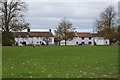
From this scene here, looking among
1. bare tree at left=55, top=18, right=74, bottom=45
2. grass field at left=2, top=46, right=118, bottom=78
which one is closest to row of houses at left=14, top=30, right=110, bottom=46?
bare tree at left=55, top=18, right=74, bottom=45

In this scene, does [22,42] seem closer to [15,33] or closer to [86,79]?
[15,33]

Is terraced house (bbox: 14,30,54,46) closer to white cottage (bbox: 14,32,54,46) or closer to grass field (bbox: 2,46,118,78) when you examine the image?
white cottage (bbox: 14,32,54,46)

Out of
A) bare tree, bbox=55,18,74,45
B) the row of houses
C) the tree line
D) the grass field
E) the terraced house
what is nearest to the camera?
the grass field

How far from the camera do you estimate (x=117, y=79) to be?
13.5 m

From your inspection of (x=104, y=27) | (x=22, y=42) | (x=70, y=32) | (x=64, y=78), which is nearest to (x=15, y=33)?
(x=104, y=27)

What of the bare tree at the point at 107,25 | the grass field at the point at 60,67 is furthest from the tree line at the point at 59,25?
the grass field at the point at 60,67

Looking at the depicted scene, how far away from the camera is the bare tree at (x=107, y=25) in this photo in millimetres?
101012

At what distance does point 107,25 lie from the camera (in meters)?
103

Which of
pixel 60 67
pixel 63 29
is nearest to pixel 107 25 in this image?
pixel 63 29

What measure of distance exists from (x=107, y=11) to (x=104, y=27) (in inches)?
Answer: 313

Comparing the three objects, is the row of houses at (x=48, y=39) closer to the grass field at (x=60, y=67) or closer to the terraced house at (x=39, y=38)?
the terraced house at (x=39, y=38)

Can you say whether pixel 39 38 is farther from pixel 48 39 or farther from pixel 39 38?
pixel 48 39

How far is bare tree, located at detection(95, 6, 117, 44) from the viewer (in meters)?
101

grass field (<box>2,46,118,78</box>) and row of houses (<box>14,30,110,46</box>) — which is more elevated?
row of houses (<box>14,30,110,46</box>)
